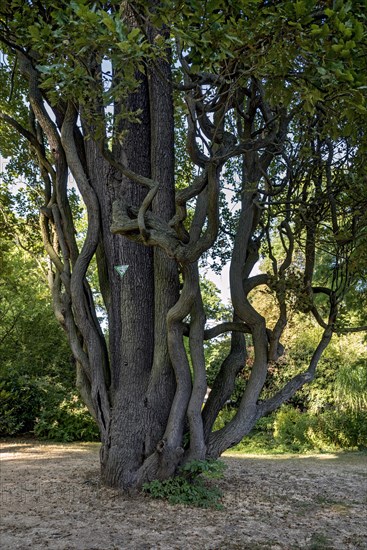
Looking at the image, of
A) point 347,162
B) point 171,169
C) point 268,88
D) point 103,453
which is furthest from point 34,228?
point 268,88

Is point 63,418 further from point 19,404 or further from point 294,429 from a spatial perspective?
point 294,429

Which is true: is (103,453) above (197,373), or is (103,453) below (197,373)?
below

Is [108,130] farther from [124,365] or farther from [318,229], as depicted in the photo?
[318,229]

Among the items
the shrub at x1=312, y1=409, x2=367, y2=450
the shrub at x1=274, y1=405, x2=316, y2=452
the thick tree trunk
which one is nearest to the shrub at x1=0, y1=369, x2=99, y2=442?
the shrub at x1=274, y1=405, x2=316, y2=452

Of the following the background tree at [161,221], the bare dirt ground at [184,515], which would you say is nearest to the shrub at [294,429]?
the bare dirt ground at [184,515]

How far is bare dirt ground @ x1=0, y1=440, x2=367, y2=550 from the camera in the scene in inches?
138

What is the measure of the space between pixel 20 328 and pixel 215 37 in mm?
9577

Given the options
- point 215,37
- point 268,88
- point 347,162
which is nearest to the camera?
point 215,37

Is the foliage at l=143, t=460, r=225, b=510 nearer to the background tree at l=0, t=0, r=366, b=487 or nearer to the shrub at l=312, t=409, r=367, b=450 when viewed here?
the background tree at l=0, t=0, r=366, b=487

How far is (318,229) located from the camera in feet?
20.0

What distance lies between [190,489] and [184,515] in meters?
0.49

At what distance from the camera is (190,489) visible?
4.62 meters

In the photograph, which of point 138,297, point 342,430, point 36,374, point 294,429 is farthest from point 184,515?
point 36,374

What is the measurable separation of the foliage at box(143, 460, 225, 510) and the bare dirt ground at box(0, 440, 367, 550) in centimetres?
10
